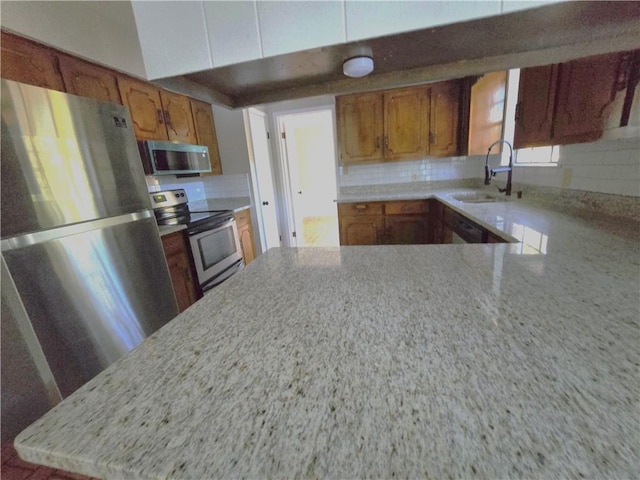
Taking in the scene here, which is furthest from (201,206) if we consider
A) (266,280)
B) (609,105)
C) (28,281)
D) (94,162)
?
(609,105)

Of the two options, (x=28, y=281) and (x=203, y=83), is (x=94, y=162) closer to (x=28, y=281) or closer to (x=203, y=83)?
(x=28, y=281)

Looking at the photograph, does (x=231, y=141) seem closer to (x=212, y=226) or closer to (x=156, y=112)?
(x=156, y=112)

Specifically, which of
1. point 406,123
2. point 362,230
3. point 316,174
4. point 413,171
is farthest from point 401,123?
point 316,174

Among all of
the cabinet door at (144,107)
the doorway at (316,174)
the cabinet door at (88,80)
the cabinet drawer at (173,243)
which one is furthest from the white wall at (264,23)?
the doorway at (316,174)

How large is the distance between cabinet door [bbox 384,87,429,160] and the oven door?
6.18 ft

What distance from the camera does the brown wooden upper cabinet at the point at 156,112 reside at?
79.5 inches

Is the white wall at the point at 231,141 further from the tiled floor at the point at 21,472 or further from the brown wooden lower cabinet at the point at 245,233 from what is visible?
the tiled floor at the point at 21,472

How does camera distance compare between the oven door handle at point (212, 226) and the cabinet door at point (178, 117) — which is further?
the cabinet door at point (178, 117)

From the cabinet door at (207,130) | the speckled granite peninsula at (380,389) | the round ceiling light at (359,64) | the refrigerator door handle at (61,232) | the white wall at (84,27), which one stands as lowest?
the speckled granite peninsula at (380,389)

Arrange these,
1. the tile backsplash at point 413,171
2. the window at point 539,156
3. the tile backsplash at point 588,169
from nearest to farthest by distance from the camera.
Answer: the tile backsplash at point 588,169
the window at point 539,156
the tile backsplash at point 413,171

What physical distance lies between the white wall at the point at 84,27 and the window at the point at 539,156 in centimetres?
306

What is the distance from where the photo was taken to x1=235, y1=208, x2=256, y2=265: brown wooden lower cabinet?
2.91 metres

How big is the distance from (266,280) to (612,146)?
1764 millimetres

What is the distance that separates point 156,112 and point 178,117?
26cm
